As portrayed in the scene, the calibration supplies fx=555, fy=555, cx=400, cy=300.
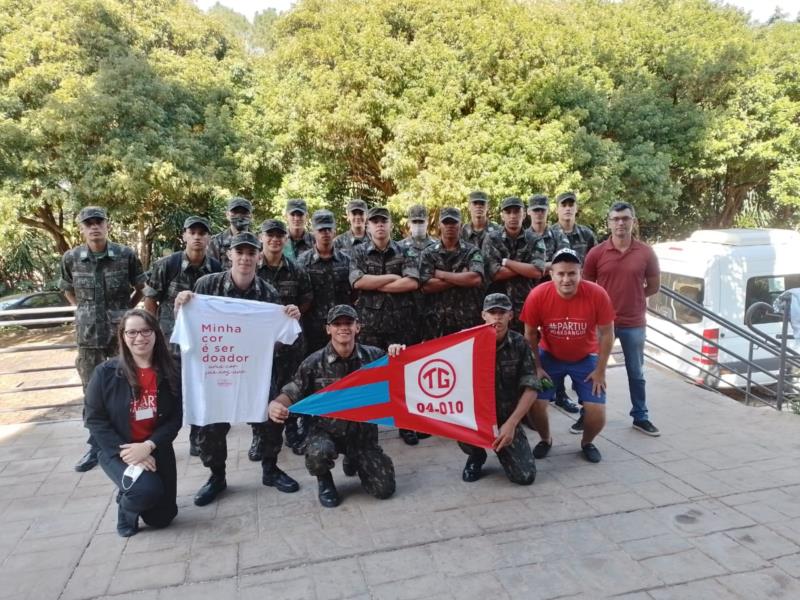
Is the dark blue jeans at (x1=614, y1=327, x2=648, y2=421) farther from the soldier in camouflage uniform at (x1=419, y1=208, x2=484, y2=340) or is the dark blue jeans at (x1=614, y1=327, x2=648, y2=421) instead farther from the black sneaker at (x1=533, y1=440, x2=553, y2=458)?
the soldier in camouflage uniform at (x1=419, y1=208, x2=484, y2=340)

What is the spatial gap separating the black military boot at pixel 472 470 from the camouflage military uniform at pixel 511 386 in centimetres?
5

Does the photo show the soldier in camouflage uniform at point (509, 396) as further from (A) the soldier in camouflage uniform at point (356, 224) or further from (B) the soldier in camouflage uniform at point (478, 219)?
(A) the soldier in camouflage uniform at point (356, 224)

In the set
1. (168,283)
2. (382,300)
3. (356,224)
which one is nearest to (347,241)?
(356,224)

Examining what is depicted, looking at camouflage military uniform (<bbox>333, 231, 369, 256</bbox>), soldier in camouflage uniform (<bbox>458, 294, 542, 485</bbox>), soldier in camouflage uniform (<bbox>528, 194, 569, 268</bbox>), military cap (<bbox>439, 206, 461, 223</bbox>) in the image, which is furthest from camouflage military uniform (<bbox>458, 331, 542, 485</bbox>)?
camouflage military uniform (<bbox>333, 231, 369, 256</bbox>)

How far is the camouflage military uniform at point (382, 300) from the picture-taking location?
188 inches

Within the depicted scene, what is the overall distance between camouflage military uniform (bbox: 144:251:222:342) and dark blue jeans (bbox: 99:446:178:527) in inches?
52.9

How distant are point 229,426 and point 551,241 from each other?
3335 mm

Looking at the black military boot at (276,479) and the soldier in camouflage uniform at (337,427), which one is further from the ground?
the soldier in camouflage uniform at (337,427)

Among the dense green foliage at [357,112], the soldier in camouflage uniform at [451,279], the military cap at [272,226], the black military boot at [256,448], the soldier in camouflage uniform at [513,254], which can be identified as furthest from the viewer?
A: the dense green foliage at [357,112]

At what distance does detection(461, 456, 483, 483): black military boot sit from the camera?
13.5 feet

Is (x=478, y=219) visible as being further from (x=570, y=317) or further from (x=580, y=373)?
(x=580, y=373)

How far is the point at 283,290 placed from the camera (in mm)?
4629

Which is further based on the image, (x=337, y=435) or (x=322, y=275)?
(x=322, y=275)

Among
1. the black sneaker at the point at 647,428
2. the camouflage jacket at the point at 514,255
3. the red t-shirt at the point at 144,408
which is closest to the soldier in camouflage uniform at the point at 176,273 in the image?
the red t-shirt at the point at 144,408
